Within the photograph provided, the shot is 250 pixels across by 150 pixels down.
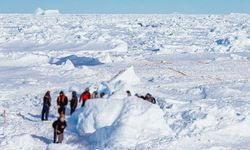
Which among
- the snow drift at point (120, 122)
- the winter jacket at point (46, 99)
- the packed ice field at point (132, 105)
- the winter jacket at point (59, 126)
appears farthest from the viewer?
the winter jacket at point (46, 99)

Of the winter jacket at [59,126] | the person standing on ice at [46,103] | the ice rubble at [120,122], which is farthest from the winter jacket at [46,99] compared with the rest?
the winter jacket at [59,126]

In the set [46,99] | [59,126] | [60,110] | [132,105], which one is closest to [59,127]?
[59,126]

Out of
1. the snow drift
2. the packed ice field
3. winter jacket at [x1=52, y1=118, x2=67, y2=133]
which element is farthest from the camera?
the packed ice field

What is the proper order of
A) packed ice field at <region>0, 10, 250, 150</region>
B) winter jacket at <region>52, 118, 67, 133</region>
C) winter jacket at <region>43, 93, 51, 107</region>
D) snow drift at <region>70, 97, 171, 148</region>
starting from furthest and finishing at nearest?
winter jacket at <region>43, 93, 51, 107</region>, packed ice field at <region>0, 10, 250, 150</region>, snow drift at <region>70, 97, 171, 148</region>, winter jacket at <region>52, 118, 67, 133</region>

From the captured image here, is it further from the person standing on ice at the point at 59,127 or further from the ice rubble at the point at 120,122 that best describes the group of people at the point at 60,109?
the ice rubble at the point at 120,122

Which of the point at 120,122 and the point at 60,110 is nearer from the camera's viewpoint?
the point at 120,122

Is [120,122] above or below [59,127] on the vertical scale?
above

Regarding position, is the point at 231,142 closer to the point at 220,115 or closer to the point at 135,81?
the point at 220,115

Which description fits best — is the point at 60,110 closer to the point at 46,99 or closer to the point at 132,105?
the point at 46,99

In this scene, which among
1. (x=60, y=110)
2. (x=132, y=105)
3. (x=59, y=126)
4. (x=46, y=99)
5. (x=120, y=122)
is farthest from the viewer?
(x=46, y=99)

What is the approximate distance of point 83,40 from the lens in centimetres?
6412

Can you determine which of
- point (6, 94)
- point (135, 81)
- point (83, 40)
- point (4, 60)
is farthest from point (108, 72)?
point (83, 40)

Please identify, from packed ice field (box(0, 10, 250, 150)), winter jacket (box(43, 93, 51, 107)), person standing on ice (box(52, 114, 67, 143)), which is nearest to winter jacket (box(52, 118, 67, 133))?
person standing on ice (box(52, 114, 67, 143))

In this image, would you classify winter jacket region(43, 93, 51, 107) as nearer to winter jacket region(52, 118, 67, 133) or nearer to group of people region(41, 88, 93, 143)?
group of people region(41, 88, 93, 143)
